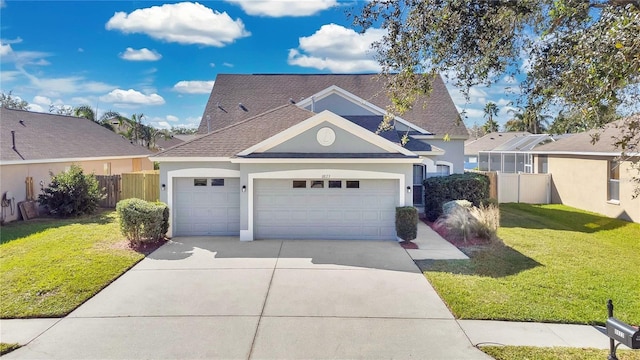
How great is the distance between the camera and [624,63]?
4.85 metres

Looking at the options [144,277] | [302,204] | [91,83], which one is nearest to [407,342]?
[144,277]

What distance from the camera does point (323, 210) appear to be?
12.0 meters

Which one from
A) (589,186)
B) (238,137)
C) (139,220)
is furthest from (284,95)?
(589,186)

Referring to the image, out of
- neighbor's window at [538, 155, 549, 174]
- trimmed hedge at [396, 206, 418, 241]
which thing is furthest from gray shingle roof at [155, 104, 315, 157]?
neighbor's window at [538, 155, 549, 174]

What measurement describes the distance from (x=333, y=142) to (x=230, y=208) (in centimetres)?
408

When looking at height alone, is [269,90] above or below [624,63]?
above

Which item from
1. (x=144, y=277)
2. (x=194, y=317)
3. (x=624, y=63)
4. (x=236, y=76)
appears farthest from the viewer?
(x=236, y=76)

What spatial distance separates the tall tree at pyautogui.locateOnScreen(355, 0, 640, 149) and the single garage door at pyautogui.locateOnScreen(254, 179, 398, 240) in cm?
511

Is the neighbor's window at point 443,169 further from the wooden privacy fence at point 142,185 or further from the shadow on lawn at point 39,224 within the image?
the shadow on lawn at point 39,224

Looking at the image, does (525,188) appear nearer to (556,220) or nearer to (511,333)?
(556,220)

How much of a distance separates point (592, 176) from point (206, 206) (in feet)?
56.7

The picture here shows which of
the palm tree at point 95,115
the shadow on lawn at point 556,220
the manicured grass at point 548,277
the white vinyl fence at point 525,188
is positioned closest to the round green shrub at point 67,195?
the manicured grass at point 548,277

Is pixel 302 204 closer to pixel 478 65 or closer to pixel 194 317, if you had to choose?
pixel 194 317

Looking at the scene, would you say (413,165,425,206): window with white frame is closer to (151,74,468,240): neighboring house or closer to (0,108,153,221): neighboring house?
(151,74,468,240): neighboring house
